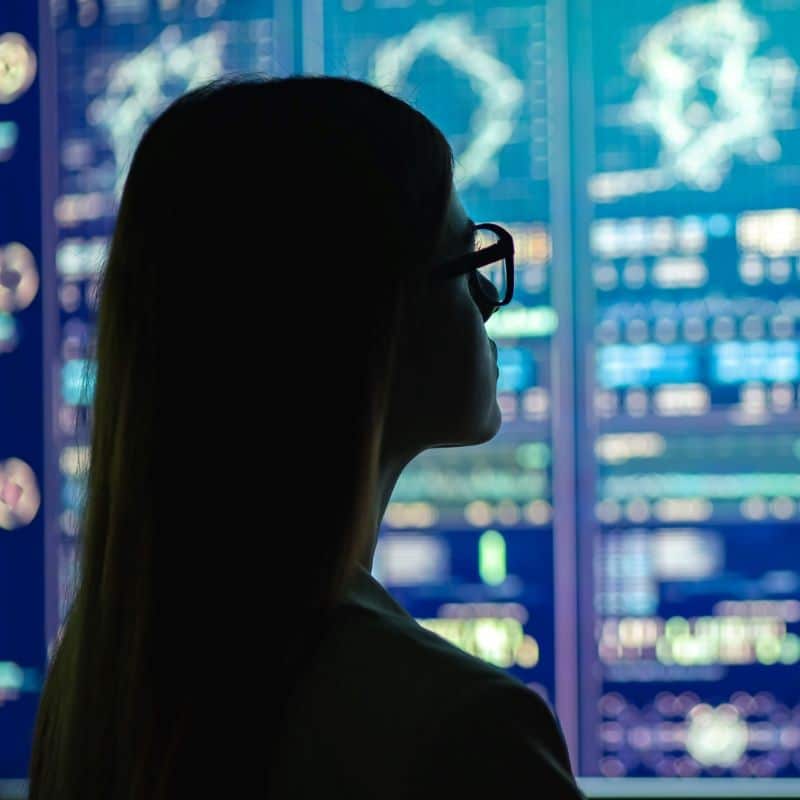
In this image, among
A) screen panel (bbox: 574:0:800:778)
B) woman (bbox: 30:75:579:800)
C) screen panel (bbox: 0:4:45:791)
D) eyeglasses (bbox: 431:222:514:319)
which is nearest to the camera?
woman (bbox: 30:75:579:800)

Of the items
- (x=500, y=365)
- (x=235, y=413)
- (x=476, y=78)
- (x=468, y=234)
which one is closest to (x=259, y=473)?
(x=235, y=413)

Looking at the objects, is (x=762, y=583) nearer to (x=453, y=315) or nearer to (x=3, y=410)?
(x=453, y=315)

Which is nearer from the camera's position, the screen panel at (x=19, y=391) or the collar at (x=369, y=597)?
the collar at (x=369, y=597)

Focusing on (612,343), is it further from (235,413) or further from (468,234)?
(235,413)

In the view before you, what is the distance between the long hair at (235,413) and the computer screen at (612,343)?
815mm

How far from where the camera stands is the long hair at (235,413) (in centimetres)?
49

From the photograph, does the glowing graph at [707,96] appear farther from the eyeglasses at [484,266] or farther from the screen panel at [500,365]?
the eyeglasses at [484,266]

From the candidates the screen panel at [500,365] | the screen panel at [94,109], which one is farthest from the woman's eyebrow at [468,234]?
the screen panel at [94,109]

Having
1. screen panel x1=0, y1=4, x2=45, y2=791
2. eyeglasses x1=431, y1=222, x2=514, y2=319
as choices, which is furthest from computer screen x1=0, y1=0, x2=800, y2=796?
A: eyeglasses x1=431, y1=222, x2=514, y2=319

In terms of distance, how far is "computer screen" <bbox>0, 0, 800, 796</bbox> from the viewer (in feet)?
4.30

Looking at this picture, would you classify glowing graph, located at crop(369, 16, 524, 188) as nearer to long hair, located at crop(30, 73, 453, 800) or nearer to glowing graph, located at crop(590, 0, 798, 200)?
glowing graph, located at crop(590, 0, 798, 200)

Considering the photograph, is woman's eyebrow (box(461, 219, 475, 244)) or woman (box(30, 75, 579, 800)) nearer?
woman (box(30, 75, 579, 800))

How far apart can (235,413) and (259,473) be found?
3 cm

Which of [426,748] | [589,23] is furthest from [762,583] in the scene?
[426,748]
